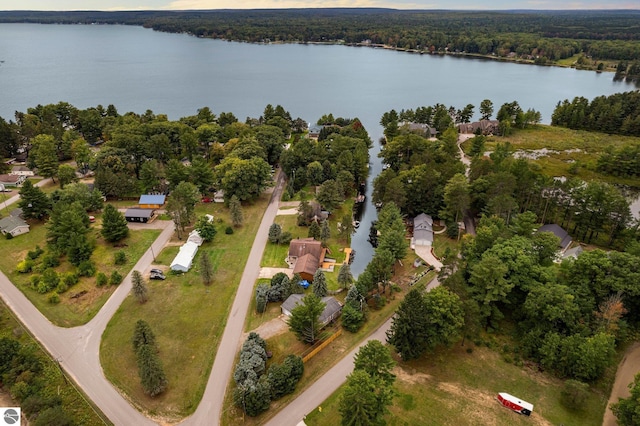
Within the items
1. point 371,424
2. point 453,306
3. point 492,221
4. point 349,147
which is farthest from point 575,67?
point 371,424

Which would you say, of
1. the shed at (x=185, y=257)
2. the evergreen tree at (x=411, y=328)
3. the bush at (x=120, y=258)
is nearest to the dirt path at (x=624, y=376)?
the evergreen tree at (x=411, y=328)

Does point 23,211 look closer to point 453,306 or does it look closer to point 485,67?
point 453,306

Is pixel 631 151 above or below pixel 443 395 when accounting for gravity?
above

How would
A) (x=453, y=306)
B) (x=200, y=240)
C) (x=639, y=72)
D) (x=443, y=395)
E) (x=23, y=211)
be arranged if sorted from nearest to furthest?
(x=443, y=395), (x=453, y=306), (x=200, y=240), (x=23, y=211), (x=639, y=72)

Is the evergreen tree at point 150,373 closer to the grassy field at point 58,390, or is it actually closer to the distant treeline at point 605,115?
the grassy field at point 58,390

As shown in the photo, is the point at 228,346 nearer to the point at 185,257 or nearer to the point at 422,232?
the point at 185,257

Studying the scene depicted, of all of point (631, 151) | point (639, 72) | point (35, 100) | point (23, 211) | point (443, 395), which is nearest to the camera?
point (443, 395)
